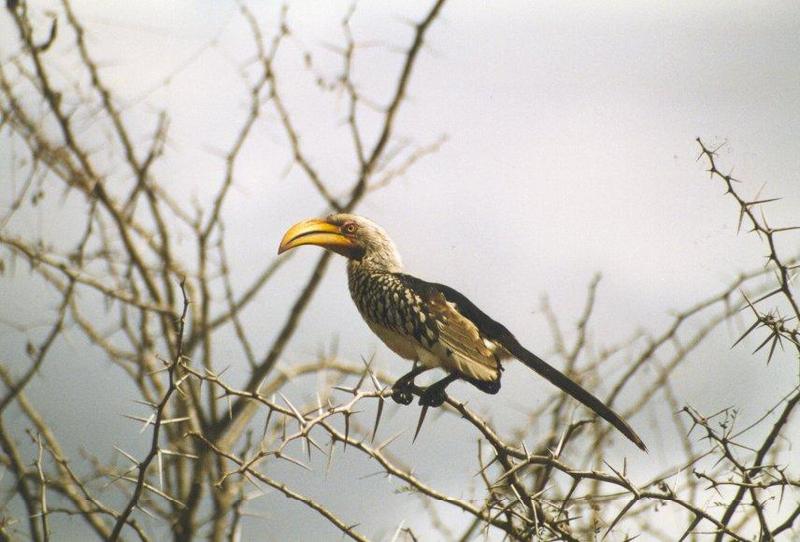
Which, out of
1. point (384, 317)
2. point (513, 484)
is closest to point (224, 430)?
point (384, 317)

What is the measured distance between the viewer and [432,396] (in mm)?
3730

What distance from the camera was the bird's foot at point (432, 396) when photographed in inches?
145

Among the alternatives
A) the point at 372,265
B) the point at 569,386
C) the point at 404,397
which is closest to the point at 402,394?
the point at 404,397

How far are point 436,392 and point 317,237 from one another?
1.19 m

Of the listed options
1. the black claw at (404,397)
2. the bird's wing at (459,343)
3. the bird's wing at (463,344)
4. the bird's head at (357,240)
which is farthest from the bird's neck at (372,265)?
the black claw at (404,397)

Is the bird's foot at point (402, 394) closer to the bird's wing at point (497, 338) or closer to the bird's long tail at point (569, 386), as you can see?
the bird's wing at point (497, 338)

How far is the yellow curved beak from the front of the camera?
4.26 meters

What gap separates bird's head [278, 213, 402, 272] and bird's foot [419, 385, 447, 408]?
1.03 metres

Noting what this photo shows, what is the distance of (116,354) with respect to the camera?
5480mm

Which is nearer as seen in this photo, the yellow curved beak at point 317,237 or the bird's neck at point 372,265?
the yellow curved beak at point 317,237

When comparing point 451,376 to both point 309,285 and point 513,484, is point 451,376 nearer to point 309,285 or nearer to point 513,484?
point 513,484

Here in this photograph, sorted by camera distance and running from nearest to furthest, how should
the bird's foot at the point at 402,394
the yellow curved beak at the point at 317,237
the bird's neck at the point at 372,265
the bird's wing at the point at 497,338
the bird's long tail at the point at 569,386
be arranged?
the bird's long tail at the point at 569,386
the bird's wing at the point at 497,338
the bird's foot at the point at 402,394
the yellow curved beak at the point at 317,237
the bird's neck at the point at 372,265

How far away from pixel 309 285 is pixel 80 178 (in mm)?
1467

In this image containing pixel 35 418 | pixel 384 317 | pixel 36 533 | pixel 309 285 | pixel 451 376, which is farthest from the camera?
pixel 309 285
